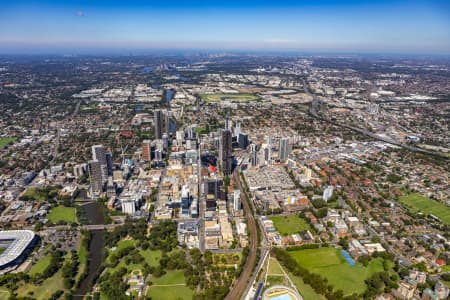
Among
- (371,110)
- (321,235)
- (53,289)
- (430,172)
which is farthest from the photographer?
(371,110)

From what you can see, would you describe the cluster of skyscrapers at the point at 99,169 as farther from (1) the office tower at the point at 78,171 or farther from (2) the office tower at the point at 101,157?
(1) the office tower at the point at 78,171

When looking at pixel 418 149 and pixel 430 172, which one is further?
pixel 418 149

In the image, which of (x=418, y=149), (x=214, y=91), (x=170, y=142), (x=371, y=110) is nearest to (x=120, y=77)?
(x=214, y=91)

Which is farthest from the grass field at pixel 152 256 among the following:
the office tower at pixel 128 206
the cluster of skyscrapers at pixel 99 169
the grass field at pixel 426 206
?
the grass field at pixel 426 206

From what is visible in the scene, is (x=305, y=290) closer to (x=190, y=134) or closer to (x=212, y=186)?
(x=212, y=186)

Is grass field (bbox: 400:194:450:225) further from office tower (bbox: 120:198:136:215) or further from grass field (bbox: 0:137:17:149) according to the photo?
grass field (bbox: 0:137:17:149)

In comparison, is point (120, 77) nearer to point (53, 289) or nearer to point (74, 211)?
point (74, 211)
